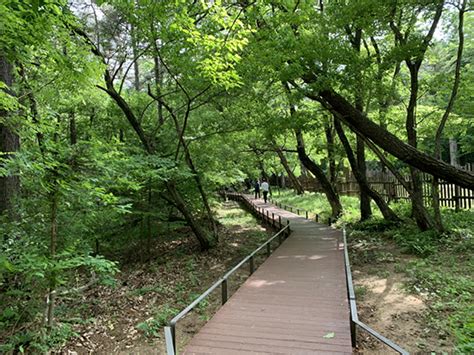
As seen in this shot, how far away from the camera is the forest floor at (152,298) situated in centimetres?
605

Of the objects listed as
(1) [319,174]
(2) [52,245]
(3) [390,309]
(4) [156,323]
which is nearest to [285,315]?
(3) [390,309]

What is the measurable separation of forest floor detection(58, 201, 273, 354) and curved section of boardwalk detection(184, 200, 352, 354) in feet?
3.72

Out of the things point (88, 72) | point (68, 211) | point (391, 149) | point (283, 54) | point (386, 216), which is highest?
point (283, 54)

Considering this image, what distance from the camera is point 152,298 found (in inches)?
317

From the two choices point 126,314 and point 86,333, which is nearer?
point 86,333

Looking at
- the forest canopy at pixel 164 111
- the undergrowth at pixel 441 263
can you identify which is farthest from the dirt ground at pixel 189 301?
the forest canopy at pixel 164 111

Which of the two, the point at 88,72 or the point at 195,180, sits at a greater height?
the point at 88,72

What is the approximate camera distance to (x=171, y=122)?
38.6ft

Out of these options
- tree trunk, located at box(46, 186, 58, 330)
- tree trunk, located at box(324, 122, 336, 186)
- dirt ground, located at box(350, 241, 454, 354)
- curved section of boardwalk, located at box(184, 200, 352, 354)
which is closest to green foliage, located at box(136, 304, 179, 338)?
curved section of boardwalk, located at box(184, 200, 352, 354)

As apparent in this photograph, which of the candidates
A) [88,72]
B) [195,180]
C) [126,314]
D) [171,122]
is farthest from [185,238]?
[88,72]

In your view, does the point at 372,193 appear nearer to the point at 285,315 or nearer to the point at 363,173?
the point at 363,173

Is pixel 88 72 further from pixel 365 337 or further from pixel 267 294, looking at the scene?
pixel 365 337

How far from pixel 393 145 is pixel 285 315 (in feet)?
21.6

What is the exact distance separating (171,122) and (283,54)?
5115mm
